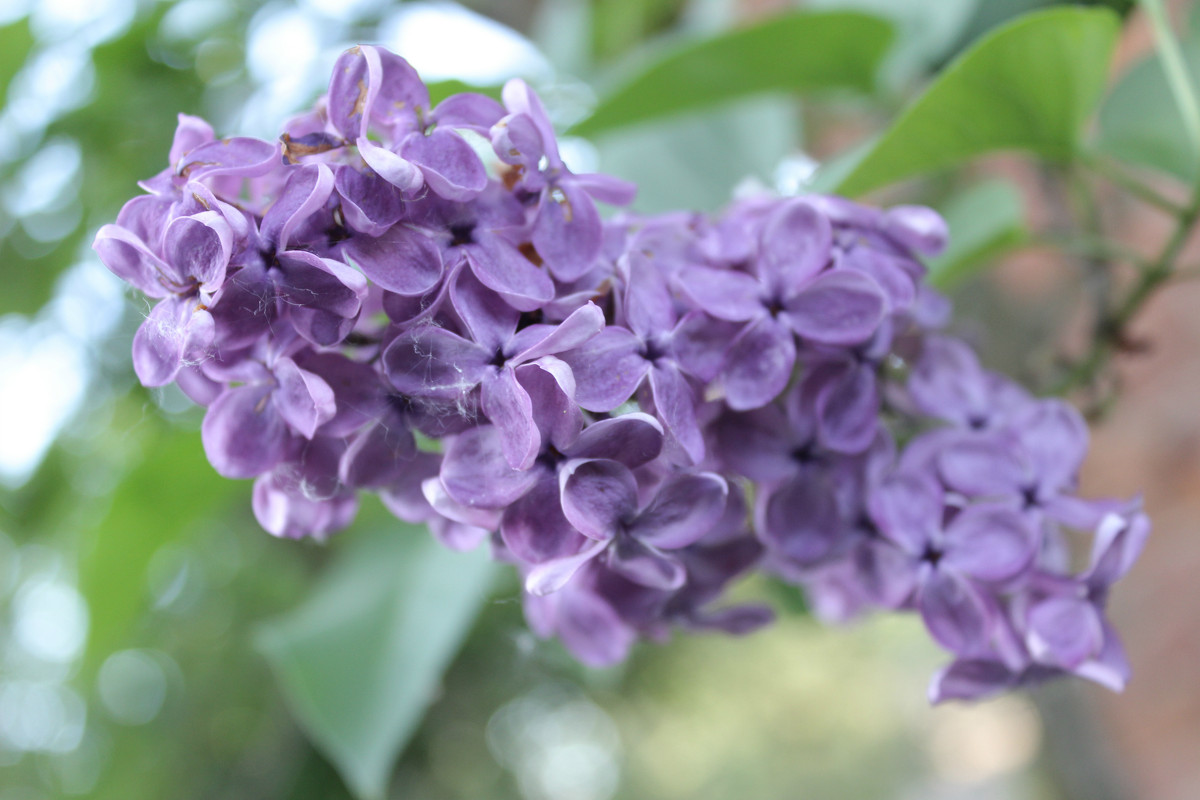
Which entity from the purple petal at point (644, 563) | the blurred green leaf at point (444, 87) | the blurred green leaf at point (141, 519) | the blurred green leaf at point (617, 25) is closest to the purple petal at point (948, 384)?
the purple petal at point (644, 563)

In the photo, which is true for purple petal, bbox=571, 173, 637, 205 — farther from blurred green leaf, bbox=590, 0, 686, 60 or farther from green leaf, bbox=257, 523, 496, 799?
blurred green leaf, bbox=590, 0, 686, 60

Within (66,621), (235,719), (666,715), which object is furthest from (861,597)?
(666,715)

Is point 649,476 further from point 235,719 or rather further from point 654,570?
point 235,719

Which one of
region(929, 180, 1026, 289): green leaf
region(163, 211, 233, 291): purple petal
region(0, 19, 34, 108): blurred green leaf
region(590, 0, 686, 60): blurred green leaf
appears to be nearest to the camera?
region(163, 211, 233, 291): purple petal

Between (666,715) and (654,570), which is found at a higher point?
(654,570)

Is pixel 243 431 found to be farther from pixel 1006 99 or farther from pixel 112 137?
pixel 112 137

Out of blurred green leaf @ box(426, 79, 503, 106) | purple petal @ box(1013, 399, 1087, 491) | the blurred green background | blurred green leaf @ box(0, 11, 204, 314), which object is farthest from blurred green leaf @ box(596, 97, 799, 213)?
blurred green leaf @ box(0, 11, 204, 314)
